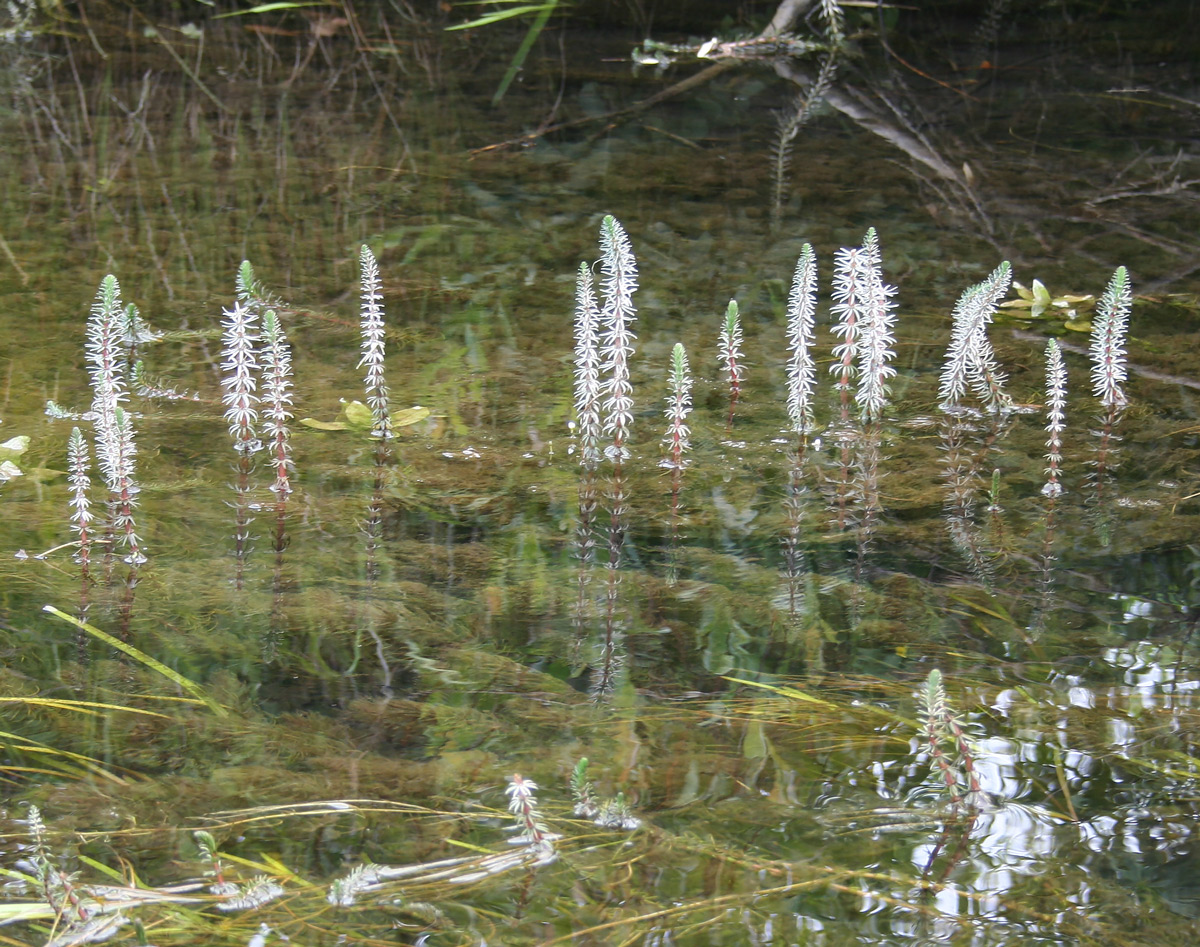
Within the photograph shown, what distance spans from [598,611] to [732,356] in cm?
138

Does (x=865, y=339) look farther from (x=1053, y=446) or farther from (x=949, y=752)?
(x=949, y=752)

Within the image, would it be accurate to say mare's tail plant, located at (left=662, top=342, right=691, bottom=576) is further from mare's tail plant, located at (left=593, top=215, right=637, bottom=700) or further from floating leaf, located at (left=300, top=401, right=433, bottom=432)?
floating leaf, located at (left=300, top=401, right=433, bottom=432)

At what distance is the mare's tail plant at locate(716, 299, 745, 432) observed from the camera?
156 inches

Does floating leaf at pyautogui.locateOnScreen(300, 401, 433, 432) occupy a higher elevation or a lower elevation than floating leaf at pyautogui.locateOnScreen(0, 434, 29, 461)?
higher

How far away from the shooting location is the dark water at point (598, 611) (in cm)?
226

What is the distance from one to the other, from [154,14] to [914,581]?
905 centimetres

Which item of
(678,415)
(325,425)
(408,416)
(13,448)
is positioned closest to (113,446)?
(13,448)

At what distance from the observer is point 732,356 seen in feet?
13.5

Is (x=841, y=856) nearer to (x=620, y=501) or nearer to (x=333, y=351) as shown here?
(x=620, y=501)

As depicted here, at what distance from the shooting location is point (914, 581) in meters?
3.17

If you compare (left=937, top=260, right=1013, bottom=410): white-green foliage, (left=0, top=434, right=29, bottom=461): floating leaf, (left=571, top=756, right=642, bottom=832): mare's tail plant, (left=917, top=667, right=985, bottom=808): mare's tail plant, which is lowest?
(left=571, top=756, right=642, bottom=832): mare's tail plant

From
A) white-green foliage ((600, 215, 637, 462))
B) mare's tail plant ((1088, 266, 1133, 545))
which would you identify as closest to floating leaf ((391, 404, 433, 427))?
white-green foliage ((600, 215, 637, 462))

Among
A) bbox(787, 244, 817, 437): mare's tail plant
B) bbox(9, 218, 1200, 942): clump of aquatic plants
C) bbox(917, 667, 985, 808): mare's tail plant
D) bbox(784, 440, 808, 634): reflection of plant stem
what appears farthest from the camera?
bbox(787, 244, 817, 437): mare's tail plant

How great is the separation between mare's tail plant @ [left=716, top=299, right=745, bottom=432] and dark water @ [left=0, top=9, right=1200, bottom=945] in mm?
52
